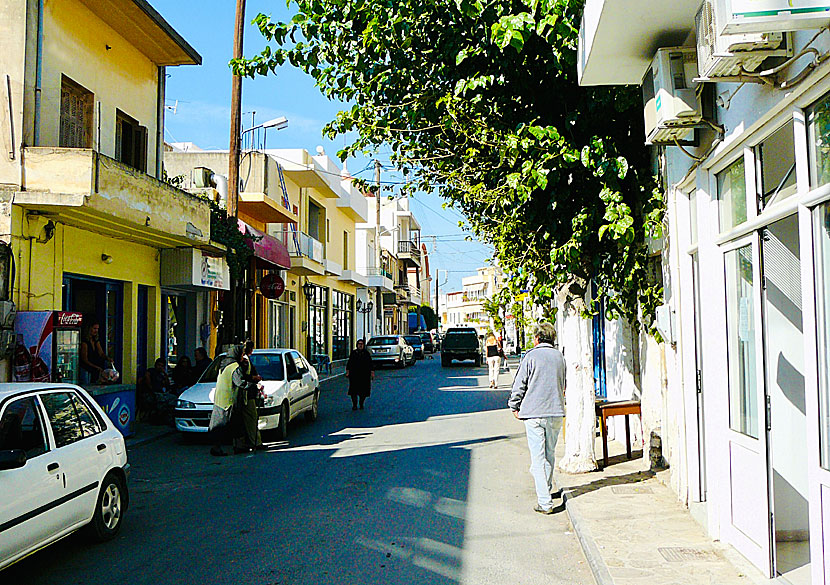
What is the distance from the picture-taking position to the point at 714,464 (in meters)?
6.60

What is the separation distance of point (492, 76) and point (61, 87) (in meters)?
9.03

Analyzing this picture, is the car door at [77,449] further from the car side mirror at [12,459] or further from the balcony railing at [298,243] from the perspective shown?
the balcony railing at [298,243]

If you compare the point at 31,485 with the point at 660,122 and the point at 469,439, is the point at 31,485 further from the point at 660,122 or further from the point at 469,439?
the point at 469,439

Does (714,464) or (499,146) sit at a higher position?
(499,146)

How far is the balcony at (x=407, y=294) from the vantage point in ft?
217

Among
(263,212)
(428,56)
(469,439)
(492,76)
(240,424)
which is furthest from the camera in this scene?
(263,212)

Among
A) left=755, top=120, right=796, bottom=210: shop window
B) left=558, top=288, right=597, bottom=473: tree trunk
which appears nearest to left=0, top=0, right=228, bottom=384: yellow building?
left=558, top=288, right=597, bottom=473: tree trunk

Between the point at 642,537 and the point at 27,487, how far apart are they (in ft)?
16.3

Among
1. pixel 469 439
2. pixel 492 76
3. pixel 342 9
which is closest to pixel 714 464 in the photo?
Result: pixel 492 76

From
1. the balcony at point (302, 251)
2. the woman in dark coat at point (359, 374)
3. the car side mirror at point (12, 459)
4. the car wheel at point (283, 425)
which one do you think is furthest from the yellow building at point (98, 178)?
the balcony at point (302, 251)

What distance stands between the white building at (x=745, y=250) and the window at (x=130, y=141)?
39.6ft

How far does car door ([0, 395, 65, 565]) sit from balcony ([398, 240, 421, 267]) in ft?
206

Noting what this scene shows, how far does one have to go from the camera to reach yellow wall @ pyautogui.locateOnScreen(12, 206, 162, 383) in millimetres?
12594

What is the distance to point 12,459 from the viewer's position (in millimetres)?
5402
